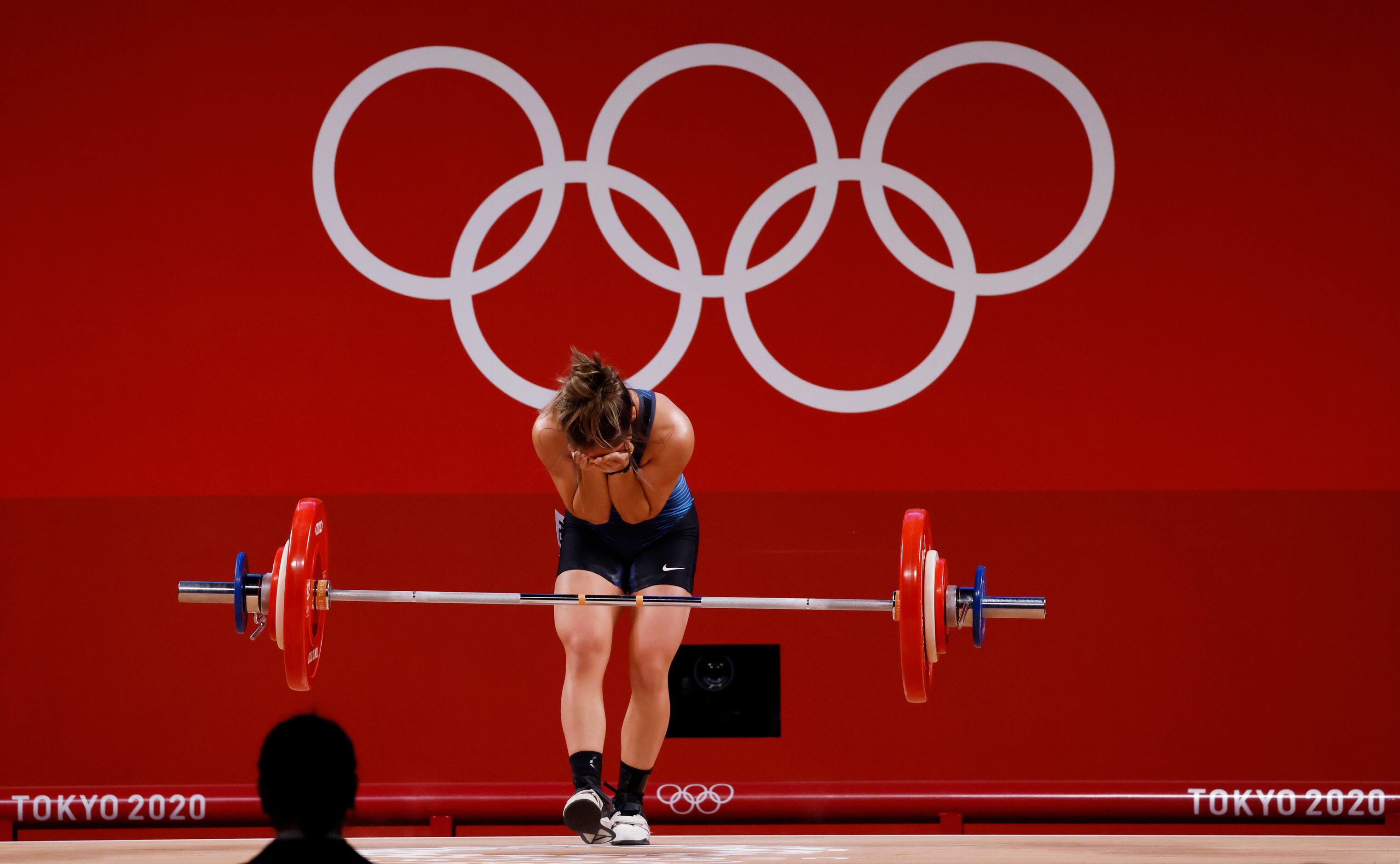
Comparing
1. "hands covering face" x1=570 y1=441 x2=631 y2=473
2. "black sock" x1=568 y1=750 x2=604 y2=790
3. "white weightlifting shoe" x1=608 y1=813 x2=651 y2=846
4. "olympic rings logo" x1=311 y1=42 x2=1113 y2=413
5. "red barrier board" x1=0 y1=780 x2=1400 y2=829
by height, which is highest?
"olympic rings logo" x1=311 y1=42 x2=1113 y2=413

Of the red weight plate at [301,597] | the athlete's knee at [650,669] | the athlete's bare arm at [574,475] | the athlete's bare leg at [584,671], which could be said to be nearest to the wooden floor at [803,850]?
the athlete's bare leg at [584,671]

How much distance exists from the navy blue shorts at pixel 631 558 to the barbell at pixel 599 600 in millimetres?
110


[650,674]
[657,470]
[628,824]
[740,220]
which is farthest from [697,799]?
[740,220]

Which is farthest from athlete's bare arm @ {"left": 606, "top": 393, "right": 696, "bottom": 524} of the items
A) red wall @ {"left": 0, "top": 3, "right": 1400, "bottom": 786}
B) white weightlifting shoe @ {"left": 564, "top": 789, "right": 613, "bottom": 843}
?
red wall @ {"left": 0, "top": 3, "right": 1400, "bottom": 786}

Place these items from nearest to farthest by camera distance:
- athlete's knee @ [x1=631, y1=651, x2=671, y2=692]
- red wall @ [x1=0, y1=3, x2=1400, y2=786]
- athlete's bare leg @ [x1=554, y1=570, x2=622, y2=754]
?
1. athlete's bare leg @ [x1=554, y1=570, x2=622, y2=754]
2. athlete's knee @ [x1=631, y1=651, x2=671, y2=692]
3. red wall @ [x1=0, y1=3, x2=1400, y2=786]

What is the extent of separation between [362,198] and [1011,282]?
2.06 metres

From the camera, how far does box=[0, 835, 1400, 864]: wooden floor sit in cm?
301

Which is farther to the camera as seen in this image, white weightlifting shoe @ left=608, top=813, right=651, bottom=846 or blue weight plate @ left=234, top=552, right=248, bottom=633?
white weightlifting shoe @ left=608, top=813, right=651, bottom=846

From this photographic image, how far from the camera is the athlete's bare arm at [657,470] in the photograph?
299cm

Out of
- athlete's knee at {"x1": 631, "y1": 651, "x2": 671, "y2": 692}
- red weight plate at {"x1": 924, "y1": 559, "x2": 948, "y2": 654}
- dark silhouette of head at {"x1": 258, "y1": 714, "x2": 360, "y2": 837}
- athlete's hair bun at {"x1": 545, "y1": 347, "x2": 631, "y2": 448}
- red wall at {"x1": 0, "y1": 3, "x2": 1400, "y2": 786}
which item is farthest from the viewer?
red wall at {"x1": 0, "y1": 3, "x2": 1400, "y2": 786}

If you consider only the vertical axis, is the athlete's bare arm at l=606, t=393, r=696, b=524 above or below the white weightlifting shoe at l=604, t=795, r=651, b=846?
above

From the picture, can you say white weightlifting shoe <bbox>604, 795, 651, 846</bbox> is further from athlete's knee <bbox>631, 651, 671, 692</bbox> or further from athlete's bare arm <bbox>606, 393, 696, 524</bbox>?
athlete's bare arm <bbox>606, 393, 696, 524</bbox>

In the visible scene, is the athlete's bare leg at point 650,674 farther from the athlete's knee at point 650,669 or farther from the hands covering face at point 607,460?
the hands covering face at point 607,460

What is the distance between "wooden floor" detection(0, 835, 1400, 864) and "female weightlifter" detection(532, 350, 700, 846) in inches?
8.0
